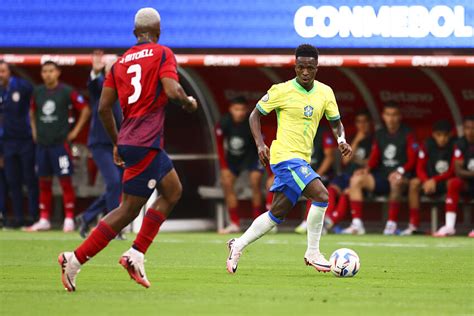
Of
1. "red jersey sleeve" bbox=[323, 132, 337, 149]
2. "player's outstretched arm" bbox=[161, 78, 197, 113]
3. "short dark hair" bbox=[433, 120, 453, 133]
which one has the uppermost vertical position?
"player's outstretched arm" bbox=[161, 78, 197, 113]

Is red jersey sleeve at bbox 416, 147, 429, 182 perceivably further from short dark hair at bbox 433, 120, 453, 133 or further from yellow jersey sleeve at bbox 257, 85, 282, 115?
yellow jersey sleeve at bbox 257, 85, 282, 115

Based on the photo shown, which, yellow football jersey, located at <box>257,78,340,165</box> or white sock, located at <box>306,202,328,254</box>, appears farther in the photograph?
yellow football jersey, located at <box>257,78,340,165</box>

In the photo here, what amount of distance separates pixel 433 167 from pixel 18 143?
227 inches

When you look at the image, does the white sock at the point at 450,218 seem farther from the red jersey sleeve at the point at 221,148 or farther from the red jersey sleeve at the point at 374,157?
the red jersey sleeve at the point at 221,148

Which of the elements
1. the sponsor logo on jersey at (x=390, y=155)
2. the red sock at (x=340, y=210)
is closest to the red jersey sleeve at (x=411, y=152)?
the sponsor logo on jersey at (x=390, y=155)

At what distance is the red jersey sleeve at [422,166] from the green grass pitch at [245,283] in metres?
2.40

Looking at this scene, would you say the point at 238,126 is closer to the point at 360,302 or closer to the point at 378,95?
the point at 378,95

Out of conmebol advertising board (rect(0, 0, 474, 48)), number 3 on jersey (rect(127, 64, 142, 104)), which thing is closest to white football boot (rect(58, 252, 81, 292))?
number 3 on jersey (rect(127, 64, 142, 104))

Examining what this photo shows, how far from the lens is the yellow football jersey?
988cm

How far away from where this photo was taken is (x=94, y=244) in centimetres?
800

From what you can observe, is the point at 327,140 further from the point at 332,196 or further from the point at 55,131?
the point at 55,131

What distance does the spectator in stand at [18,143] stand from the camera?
53.3ft

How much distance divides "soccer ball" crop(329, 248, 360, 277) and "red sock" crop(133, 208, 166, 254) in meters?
1.85

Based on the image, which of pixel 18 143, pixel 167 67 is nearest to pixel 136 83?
pixel 167 67
